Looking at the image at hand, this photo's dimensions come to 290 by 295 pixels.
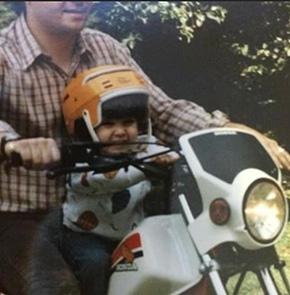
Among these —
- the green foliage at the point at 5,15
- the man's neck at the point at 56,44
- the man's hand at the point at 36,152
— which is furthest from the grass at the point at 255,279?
the green foliage at the point at 5,15

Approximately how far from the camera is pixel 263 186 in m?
1.22

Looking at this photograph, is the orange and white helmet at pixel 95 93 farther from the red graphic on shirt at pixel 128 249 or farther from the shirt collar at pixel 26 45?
the red graphic on shirt at pixel 128 249

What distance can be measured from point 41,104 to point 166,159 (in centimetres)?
26

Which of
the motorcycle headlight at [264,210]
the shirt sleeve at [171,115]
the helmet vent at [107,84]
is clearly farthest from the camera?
the shirt sleeve at [171,115]

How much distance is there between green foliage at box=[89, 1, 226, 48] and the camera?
4.52 ft

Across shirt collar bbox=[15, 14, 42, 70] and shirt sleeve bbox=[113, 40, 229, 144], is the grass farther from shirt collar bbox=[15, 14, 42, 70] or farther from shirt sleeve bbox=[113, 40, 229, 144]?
shirt collar bbox=[15, 14, 42, 70]

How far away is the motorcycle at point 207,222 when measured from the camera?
1.21 m

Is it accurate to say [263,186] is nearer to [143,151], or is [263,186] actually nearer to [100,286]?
[143,151]

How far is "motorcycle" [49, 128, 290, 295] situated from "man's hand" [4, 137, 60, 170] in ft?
0.13

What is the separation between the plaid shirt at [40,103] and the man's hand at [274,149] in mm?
46

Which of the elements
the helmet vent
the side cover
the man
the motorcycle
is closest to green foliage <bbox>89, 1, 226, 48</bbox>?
the man

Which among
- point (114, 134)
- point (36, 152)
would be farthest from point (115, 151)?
point (36, 152)

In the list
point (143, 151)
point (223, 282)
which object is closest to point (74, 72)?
point (143, 151)

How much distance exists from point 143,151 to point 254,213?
0.82ft
